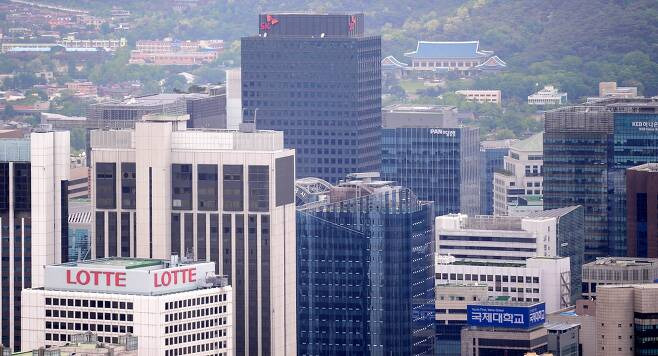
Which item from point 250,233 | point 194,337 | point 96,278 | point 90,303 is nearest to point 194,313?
point 194,337

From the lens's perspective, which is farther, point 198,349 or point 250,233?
point 250,233

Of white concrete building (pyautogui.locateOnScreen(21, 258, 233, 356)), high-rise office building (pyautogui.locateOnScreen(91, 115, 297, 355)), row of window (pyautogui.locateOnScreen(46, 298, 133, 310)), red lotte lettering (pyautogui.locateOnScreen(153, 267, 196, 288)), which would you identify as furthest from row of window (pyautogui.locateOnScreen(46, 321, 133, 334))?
high-rise office building (pyautogui.locateOnScreen(91, 115, 297, 355))

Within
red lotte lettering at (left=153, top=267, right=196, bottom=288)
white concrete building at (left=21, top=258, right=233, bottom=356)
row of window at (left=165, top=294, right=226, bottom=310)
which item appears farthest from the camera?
red lotte lettering at (left=153, top=267, right=196, bottom=288)

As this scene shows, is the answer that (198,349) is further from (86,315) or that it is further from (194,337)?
(86,315)

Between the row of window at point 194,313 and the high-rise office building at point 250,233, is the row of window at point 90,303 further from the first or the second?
the high-rise office building at point 250,233

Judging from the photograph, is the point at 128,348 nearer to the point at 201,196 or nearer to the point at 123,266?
the point at 123,266

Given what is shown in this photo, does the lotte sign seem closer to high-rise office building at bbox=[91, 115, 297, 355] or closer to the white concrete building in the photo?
the white concrete building
